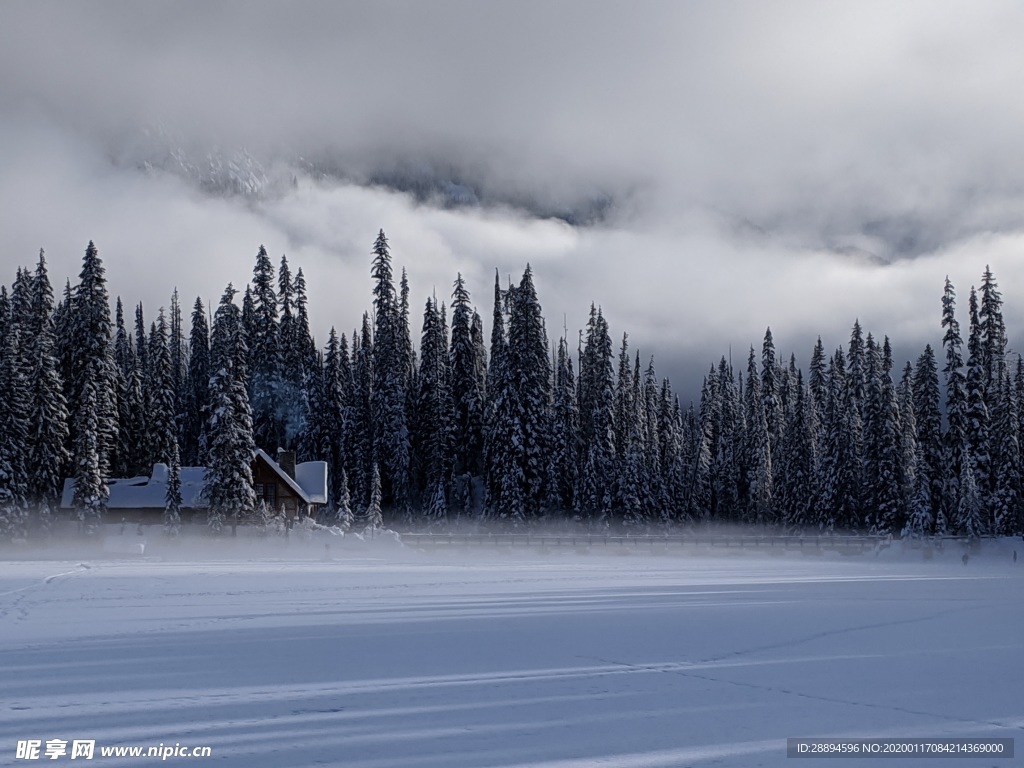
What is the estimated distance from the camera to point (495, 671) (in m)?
12.8

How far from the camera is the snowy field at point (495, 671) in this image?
8945mm

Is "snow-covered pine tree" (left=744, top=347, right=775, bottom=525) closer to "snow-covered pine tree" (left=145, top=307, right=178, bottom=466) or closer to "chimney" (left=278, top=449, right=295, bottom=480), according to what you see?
"chimney" (left=278, top=449, right=295, bottom=480)

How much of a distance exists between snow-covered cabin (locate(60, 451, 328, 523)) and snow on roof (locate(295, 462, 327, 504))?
2.01m

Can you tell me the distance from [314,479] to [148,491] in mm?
11732

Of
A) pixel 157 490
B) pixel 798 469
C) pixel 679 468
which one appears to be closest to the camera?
pixel 157 490

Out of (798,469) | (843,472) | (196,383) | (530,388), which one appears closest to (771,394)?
(798,469)

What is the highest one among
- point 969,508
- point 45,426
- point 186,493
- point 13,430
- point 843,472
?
point 45,426

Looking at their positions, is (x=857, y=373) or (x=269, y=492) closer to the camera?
(x=269, y=492)

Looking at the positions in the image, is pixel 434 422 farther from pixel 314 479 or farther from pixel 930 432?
pixel 930 432

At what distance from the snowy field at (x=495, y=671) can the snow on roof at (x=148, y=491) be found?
34.2 meters

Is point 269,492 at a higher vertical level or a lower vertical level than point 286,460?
lower

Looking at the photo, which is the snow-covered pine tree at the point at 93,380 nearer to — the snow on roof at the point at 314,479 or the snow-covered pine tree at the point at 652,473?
the snow on roof at the point at 314,479

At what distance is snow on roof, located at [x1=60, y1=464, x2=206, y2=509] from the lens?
194ft

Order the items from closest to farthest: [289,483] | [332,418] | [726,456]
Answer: [289,483], [332,418], [726,456]
